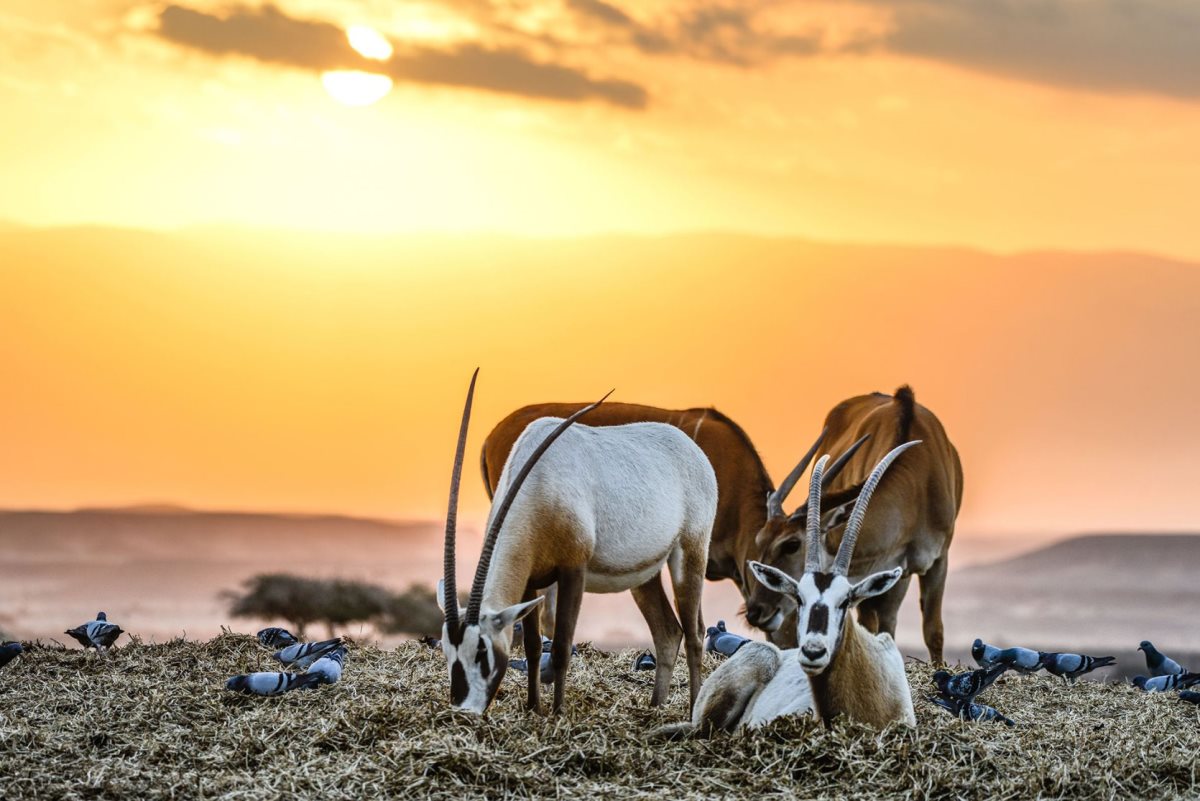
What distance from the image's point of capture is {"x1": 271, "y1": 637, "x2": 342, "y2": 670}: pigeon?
39.5ft

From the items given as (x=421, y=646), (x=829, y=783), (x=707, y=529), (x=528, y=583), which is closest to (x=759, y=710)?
(x=829, y=783)

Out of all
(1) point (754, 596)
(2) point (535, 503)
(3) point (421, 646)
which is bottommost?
(3) point (421, 646)

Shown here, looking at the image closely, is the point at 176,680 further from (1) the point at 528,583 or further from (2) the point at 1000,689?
(2) the point at 1000,689

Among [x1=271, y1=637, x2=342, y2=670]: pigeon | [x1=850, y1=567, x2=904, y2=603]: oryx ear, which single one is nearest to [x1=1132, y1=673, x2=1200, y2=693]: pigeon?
[x1=850, y1=567, x2=904, y2=603]: oryx ear

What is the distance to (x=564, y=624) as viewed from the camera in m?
9.56

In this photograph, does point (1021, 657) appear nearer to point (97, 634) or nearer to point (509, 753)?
point (509, 753)

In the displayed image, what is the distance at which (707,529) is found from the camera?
1131cm

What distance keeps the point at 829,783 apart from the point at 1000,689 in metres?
5.57

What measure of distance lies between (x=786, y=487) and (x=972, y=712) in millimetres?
3831

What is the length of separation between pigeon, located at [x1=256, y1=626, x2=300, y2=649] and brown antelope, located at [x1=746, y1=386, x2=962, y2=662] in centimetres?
444

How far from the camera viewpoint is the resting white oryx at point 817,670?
8562 mm

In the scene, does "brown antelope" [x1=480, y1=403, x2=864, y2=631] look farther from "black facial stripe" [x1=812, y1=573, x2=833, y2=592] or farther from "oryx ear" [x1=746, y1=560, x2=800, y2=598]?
"black facial stripe" [x1=812, y1=573, x2=833, y2=592]

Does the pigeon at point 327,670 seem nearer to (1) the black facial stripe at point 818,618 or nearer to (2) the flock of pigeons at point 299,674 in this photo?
(2) the flock of pigeons at point 299,674

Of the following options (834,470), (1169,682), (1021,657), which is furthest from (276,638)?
(1169,682)
